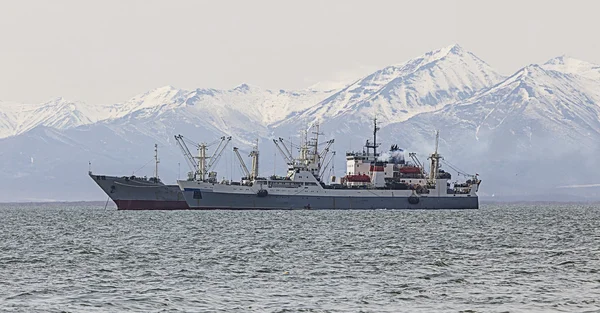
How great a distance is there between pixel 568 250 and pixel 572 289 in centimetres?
2351

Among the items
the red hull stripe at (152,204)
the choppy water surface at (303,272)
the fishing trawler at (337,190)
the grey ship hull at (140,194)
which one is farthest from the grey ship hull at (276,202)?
the choppy water surface at (303,272)

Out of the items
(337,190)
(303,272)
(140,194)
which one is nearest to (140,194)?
(140,194)

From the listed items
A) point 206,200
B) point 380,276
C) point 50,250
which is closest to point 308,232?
point 50,250

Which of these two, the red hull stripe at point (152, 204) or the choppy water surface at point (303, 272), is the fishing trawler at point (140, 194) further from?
the choppy water surface at point (303, 272)

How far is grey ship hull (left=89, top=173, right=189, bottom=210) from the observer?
186500mm

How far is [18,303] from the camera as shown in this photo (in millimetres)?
49000

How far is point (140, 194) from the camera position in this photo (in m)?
188

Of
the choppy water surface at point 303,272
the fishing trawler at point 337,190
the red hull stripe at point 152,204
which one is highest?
the fishing trawler at point 337,190

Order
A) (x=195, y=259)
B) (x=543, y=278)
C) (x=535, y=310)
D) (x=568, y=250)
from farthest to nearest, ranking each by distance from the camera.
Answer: (x=568, y=250) < (x=195, y=259) < (x=543, y=278) < (x=535, y=310)

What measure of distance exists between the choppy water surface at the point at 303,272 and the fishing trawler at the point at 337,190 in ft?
248

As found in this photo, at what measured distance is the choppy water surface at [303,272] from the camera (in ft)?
161

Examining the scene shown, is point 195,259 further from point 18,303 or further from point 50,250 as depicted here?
point 18,303

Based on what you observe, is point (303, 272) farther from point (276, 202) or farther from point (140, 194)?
point (140, 194)

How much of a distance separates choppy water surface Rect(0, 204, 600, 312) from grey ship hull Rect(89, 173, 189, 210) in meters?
87.7
